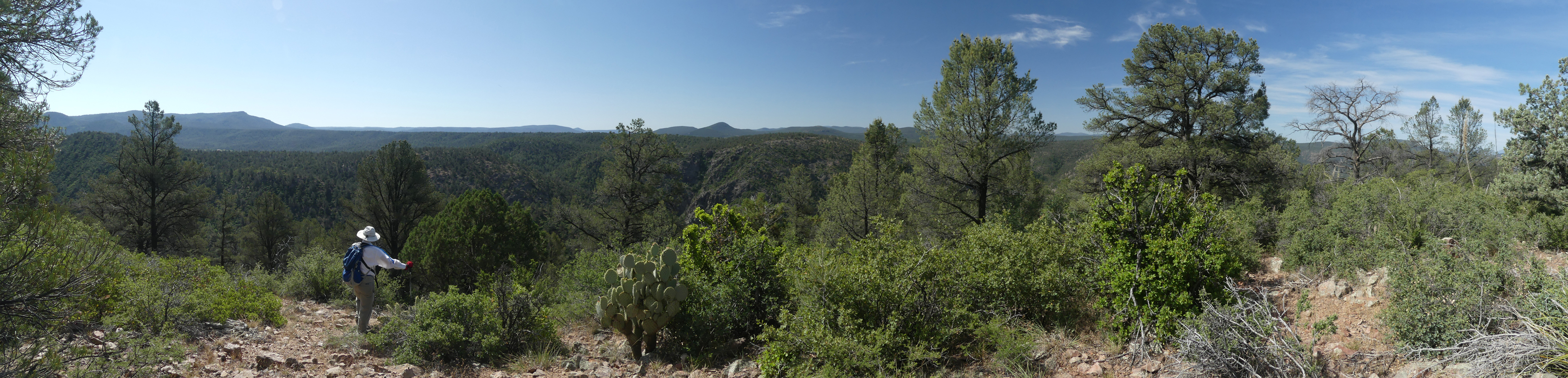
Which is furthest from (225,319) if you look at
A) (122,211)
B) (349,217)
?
(122,211)

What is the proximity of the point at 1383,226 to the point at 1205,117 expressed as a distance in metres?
6.95

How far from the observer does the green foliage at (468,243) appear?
14.8m

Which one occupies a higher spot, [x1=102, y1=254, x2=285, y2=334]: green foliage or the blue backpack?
the blue backpack

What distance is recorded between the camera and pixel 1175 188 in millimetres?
5336

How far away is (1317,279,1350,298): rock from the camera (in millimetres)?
5688

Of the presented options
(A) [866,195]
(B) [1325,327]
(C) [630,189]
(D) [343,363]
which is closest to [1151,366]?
(B) [1325,327]

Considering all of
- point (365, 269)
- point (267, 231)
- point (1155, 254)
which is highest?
point (1155, 254)

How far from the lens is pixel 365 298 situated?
22.9 ft

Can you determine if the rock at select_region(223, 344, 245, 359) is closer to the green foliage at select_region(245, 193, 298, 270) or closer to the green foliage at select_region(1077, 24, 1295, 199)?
the green foliage at select_region(1077, 24, 1295, 199)

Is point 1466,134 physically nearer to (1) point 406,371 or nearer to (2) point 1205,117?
(2) point 1205,117

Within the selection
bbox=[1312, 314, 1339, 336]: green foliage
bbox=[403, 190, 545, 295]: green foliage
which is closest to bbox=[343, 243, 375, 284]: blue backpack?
bbox=[403, 190, 545, 295]: green foliage

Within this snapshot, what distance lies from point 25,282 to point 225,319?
10.6 ft

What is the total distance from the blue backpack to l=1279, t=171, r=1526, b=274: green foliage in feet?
38.1

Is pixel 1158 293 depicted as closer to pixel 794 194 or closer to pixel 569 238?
pixel 569 238
